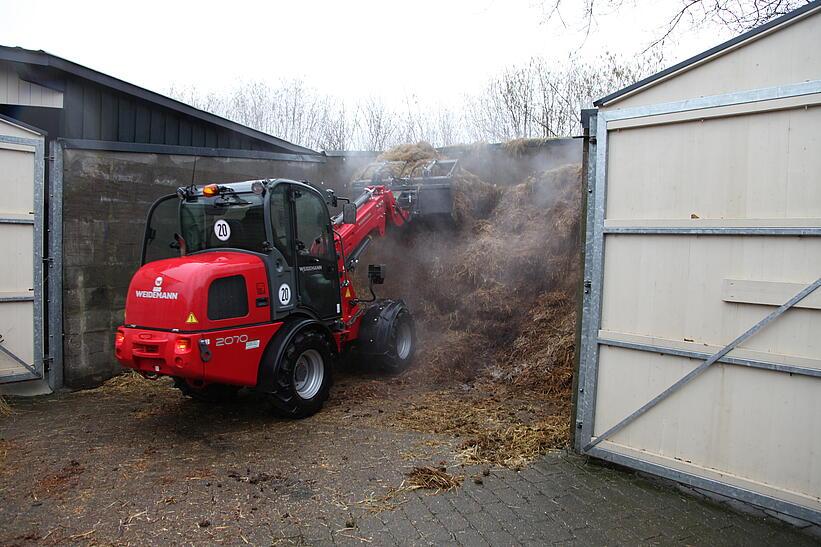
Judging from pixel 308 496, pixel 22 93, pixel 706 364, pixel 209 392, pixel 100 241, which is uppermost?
pixel 22 93

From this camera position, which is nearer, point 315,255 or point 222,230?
point 222,230

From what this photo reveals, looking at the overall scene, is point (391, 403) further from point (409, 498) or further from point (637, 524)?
point (637, 524)

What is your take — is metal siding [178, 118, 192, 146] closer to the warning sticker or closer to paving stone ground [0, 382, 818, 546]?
the warning sticker

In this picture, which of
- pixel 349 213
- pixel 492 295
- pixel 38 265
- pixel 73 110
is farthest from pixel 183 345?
pixel 73 110

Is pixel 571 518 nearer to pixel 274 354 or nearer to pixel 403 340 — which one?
pixel 274 354

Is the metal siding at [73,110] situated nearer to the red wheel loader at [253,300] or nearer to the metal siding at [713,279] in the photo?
the red wheel loader at [253,300]

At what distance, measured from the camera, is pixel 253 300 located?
5664 millimetres

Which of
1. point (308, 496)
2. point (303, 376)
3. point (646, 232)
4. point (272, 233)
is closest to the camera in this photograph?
point (308, 496)

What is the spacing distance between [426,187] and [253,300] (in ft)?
14.3

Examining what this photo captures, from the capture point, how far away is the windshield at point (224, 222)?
598 cm

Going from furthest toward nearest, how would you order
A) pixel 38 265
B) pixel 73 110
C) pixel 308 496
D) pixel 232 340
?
pixel 73 110
pixel 38 265
pixel 232 340
pixel 308 496

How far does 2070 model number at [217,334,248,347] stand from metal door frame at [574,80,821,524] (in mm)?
3039

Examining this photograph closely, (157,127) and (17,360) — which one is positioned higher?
(157,127)

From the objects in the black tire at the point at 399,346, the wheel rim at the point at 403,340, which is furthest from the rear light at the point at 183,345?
the wheel rim at the point at 403,340
